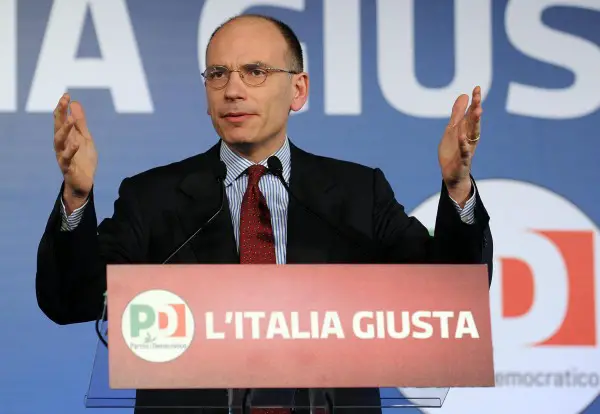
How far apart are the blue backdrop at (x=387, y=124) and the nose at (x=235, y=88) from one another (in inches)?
44.5

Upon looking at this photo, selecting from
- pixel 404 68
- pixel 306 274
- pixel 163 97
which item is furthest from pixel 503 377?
pixel 306 274

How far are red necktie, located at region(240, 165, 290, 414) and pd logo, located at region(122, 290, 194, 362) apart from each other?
42cm

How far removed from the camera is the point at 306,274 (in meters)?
1.67

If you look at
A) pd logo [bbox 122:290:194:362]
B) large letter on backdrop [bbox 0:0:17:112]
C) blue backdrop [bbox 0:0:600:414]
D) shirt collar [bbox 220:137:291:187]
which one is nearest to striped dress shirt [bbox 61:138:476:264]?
shirt collar [bbox 220:137:291:187]

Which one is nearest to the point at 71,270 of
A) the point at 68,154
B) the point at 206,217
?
the point at 68,154

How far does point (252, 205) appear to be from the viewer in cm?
210

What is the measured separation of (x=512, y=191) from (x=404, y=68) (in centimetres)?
52

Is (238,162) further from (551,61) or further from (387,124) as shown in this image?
(551,61)

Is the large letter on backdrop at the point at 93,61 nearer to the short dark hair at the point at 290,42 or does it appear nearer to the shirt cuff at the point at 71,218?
the short dark hair at the point at 290,42

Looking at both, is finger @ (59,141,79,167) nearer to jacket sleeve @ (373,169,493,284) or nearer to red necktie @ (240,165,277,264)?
red necktie @ (240,165,277,264)

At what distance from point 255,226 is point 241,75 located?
1.03ft

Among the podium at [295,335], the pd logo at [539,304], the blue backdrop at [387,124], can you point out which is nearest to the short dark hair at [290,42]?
the podium at [295,335]

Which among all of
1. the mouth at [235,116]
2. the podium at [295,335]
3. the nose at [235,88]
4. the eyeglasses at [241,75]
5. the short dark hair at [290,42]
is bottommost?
the podium at [295,335]

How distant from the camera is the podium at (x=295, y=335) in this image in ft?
5.24
